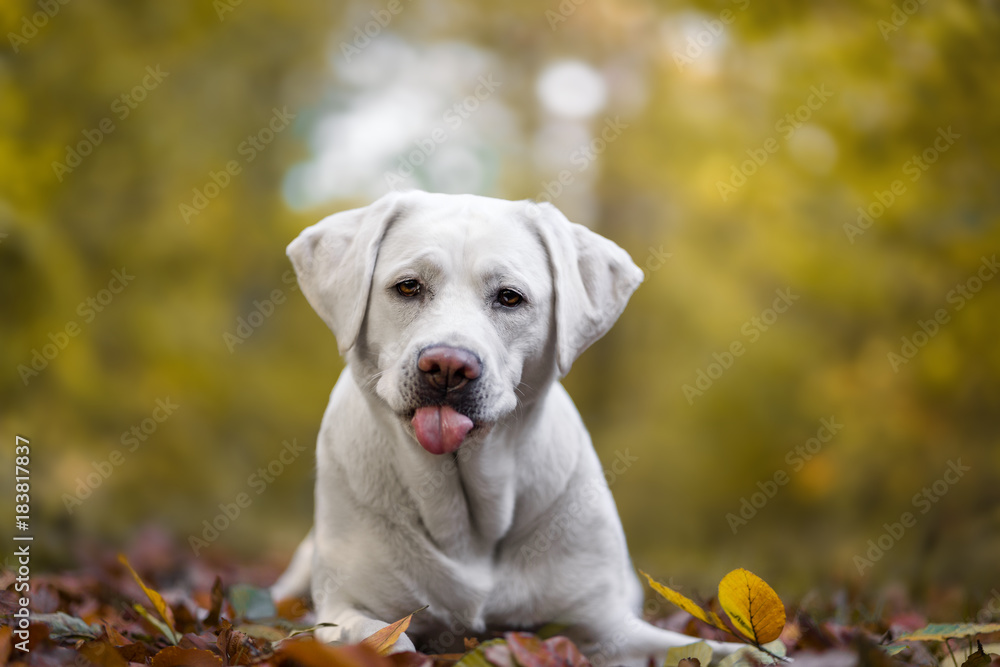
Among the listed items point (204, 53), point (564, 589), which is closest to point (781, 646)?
point (564, 589)

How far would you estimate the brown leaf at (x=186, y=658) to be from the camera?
2.04 meters

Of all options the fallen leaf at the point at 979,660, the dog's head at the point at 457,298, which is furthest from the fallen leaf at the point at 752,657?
the dog's head at the point at 457,298

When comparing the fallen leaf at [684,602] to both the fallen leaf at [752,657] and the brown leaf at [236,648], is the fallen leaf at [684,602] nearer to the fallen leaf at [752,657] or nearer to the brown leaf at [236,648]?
the fallen leaf at [752,657]

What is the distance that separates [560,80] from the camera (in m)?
9.72

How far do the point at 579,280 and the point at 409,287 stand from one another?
0.64m

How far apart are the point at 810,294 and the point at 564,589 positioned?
5180 millimetres

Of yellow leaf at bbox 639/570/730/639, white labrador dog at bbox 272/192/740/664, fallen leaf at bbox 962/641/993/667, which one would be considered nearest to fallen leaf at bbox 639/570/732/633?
yellow leaf at bbox 639/570/730/639


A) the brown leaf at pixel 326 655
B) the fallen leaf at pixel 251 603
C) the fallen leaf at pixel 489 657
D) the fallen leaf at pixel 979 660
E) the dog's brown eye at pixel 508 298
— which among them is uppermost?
the dog's brown eye at pixel 508 298

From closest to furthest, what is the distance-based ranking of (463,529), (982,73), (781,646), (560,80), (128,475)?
(781,646)
(463,529)
(982,73)
(128,475)
(560,80)

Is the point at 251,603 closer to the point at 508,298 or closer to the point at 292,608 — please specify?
the point at 292,608

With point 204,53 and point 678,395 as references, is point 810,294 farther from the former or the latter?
point 204,53

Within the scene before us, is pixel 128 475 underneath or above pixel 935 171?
underneath

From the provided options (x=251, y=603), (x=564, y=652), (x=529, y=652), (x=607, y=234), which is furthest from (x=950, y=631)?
(x=607, y=234)

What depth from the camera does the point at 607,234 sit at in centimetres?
939
